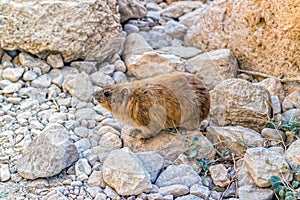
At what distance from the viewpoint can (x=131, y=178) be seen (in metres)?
2.58

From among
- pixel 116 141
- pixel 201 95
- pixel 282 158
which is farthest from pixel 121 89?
pixel 282 158

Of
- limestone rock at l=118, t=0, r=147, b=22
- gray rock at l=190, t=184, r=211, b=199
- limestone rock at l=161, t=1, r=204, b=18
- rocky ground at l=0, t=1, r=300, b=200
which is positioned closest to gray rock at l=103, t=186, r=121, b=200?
rocky ground at l=0, t=1, r=300, b=200

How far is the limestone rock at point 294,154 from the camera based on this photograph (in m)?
2.61

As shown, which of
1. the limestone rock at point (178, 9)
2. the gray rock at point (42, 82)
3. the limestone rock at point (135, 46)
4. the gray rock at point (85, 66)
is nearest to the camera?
the gray rock at point (42, 82)

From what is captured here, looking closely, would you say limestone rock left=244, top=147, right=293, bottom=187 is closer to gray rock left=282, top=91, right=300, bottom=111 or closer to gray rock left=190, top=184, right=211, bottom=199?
gray rock left=190, top=184, right=211, bottom=199

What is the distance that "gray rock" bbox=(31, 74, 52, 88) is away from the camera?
3580 millimetres

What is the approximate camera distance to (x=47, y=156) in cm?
270

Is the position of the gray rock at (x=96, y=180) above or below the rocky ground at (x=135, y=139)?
below

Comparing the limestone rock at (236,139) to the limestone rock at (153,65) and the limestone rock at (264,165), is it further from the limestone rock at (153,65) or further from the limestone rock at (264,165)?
the limestone rock at (153,65)

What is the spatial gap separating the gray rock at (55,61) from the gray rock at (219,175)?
1.67m

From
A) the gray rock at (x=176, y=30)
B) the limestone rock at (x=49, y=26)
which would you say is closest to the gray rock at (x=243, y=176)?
the limestone rock at (x=49, y=26)

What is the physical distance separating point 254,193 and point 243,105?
0.82 metres

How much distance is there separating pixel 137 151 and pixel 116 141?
0.16m

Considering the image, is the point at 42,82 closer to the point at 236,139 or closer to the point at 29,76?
the point at 29,76
